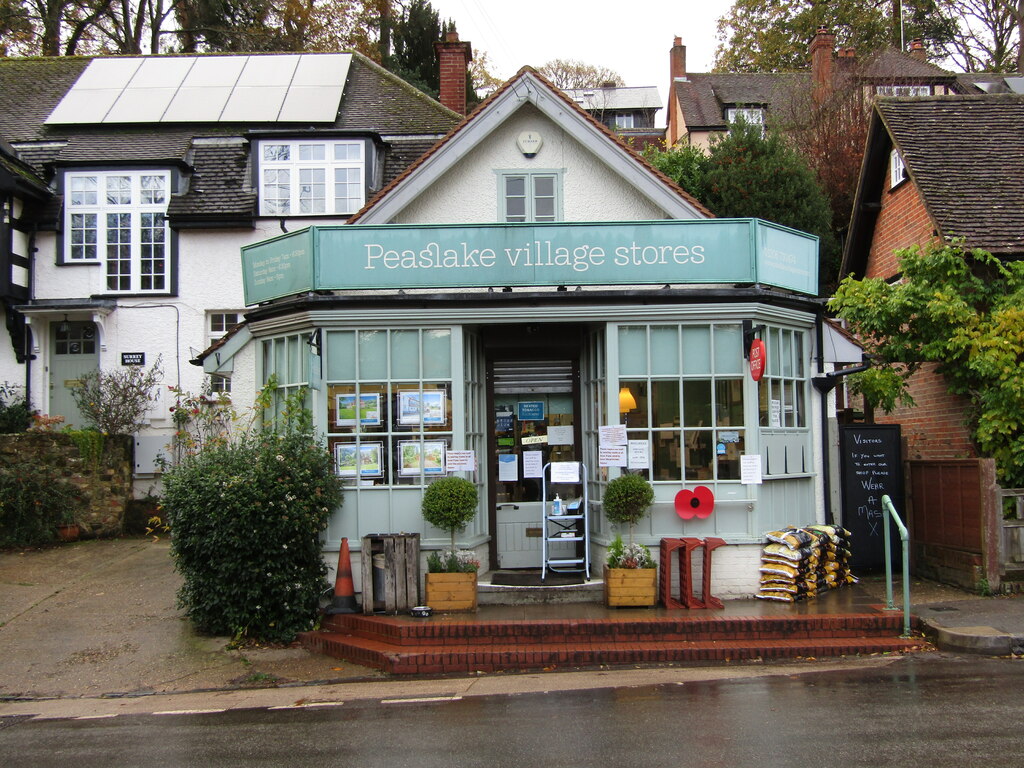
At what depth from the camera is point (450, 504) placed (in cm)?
1005

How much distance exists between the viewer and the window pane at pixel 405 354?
10773 millimetres

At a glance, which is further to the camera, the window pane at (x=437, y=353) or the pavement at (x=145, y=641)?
the window pane at (x=437, y=353)

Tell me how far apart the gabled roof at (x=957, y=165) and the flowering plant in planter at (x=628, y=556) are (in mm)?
6859

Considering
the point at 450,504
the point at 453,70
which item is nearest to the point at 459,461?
the point at 450,504

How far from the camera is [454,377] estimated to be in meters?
10.7

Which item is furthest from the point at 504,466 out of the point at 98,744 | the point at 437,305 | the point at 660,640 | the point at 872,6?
the point at 872,6

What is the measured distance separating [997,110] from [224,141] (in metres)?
14.9

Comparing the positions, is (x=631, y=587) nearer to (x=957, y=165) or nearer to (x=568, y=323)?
(x=568, y=323)

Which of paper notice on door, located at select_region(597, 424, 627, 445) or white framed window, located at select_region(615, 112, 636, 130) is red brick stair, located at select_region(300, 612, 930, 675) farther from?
white framed window, located at select_region(615, 112, 636, 130)

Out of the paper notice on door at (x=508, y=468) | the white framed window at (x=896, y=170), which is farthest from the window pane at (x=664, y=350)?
the white framed window at (x=896, y=170)

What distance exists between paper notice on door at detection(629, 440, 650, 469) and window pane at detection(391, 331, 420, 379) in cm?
259

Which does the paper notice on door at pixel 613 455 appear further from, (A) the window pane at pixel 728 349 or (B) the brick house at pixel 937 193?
(B) the brick house at pixel 937 193

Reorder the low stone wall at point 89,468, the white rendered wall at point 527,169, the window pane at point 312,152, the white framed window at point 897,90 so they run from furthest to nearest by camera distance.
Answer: the white framed window at point 897,90 < the window pane at point 312,152 < the low stone wall at point 89,468 < the white rendered wall at point 527,169

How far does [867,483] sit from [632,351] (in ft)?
12.4
